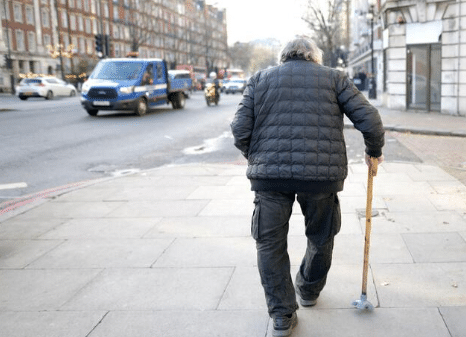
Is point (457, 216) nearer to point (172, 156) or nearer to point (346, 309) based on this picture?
point (346, 309)

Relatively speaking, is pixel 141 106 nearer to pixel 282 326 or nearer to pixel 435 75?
pixel 435 75

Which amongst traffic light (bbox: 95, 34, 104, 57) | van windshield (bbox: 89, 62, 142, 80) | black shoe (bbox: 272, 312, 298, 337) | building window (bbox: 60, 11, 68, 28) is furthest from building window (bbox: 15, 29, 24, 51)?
black shoe (bbox: 272, 312, 298, 337)

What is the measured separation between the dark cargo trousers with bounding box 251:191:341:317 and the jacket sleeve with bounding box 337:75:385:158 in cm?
43

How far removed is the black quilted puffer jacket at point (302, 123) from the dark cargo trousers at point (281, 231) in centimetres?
9

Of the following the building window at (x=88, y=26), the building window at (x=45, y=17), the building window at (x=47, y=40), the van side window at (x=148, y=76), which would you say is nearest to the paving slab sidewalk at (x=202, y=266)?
the van side window at (x=148, y=76)

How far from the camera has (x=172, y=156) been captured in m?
11.7

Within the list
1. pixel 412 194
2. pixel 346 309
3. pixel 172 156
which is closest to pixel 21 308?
pixel 346 309

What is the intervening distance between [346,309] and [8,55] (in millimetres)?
58363

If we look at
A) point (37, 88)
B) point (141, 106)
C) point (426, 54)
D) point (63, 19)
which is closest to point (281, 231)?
point (426, 54)

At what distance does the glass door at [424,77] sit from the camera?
1988 centimetres

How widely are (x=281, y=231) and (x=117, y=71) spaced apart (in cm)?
1947

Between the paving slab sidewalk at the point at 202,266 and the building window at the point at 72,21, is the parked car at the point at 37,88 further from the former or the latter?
the building window at the point at 72,21

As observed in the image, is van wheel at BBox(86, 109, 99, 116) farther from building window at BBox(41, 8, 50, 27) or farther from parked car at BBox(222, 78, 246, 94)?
building window at BBox(41, 8, 50, 27)

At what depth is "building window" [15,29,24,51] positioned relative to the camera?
6162 cm
